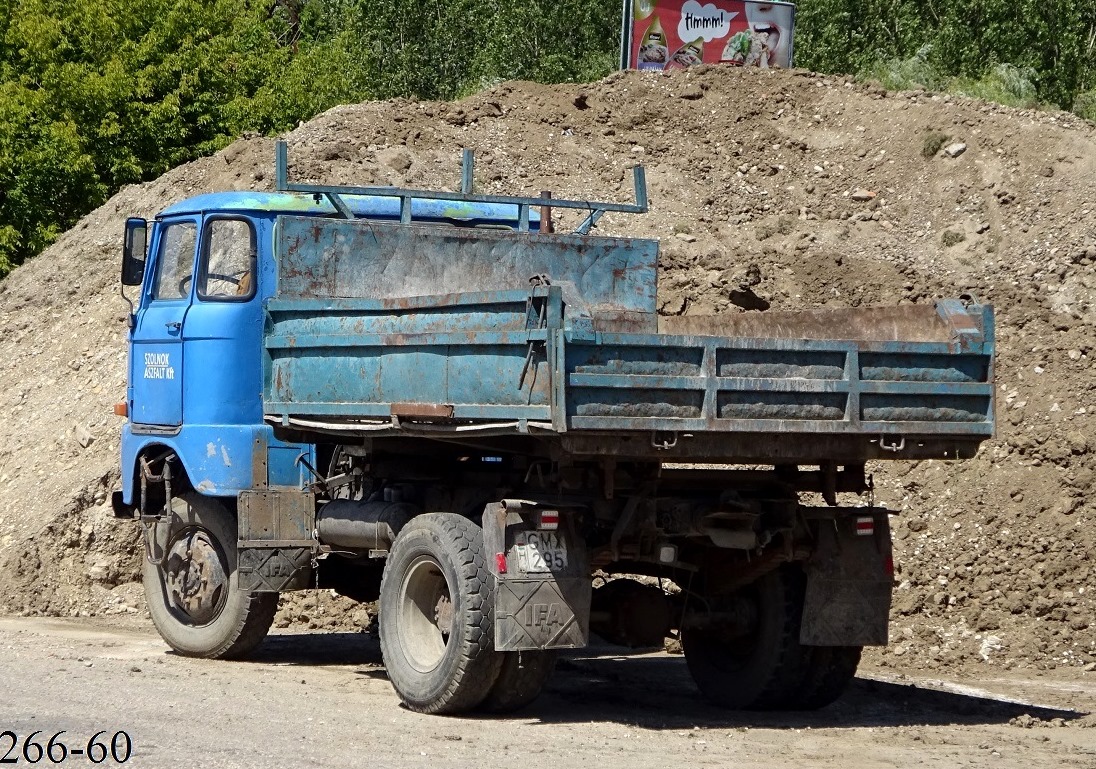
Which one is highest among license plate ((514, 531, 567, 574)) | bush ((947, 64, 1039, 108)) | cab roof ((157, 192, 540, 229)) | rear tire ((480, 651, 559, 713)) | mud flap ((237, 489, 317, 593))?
bush ((947, 64, 1039, 108))

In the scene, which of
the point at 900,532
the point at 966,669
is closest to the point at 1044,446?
the point at 900,532

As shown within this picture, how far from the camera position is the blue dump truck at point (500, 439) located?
25.9 feet

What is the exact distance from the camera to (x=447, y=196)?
413 inches

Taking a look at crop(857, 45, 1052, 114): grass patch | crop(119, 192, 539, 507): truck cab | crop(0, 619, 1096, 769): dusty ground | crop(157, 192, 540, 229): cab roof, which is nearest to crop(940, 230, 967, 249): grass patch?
crop(857, 45, 1052, 114): grass patch

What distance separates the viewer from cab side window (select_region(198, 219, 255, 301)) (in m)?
10.4

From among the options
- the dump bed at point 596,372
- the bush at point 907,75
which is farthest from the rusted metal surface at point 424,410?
the bush at point 907,75

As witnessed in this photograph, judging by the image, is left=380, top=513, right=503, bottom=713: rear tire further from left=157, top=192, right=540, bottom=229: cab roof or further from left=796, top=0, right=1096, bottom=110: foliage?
left=796, top=0, right=1096, bottom=110: foliage

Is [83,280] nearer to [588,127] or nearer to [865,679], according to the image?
[588,127]

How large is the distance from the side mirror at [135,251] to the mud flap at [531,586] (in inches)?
157

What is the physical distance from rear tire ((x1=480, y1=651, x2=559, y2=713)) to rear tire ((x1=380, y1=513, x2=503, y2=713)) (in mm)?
75

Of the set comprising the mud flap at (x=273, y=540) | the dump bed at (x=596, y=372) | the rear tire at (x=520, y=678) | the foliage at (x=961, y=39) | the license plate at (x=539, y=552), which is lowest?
the rear tire at (x=520, y=678)

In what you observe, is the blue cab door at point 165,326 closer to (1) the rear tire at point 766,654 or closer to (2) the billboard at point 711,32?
(1) the rear tire at point 766,654

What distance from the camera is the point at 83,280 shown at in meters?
21.2

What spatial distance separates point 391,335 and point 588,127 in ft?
48.9
